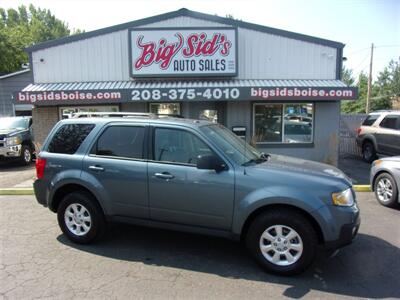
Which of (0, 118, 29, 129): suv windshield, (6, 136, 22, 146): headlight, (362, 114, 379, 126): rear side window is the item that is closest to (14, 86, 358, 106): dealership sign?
(362, 114, 379, 126): rear side window

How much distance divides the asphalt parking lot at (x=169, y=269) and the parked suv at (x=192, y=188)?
31 cm

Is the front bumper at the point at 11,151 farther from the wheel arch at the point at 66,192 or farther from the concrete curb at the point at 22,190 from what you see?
the wheel arch at the point at 66,192

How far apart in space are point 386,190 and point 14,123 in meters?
13.0

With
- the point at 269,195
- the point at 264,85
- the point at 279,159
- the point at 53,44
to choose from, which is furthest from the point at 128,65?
the point at 269,195

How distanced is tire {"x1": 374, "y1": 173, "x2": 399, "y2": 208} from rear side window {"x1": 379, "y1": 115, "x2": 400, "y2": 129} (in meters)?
5.69

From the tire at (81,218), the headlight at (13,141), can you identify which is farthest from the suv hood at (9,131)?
the tire at (81,218)

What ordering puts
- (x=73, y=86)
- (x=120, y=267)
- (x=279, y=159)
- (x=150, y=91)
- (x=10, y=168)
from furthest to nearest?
(x=10, y=168), (x=73, y=86), (x=150, y=91), (x=279, y=159), (x=120, y=267)

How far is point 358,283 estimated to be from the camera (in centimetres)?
363

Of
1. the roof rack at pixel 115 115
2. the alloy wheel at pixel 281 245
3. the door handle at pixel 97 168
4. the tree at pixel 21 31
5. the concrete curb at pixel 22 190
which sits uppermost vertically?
the tree at pixel 21 31

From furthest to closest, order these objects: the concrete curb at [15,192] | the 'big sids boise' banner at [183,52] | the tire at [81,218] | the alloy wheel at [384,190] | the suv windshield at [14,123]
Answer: the suv windshield at [14,123]
the 'big sids boise' banner at [183,52]
the concrete curb at [15,192]
the alloy wheel at [384,190]
the tire at [81,218]

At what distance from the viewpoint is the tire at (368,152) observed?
12125 millimetres

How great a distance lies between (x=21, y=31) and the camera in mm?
39094

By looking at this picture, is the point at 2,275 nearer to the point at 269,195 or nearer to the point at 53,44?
the point at 269,195

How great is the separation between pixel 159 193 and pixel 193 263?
0.96 metres
